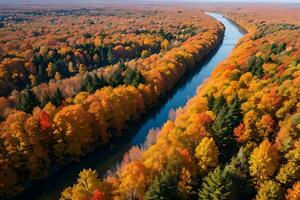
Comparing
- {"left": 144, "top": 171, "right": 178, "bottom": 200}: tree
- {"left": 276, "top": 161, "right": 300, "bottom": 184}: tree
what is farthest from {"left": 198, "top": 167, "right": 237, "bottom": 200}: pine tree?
{"left": 276, "top": 161, "right": 300, "bottom": 184}: tree

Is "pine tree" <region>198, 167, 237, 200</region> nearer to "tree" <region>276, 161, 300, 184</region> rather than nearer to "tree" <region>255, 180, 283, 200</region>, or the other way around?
"tree" <region>255, 180, 283, 200</region>

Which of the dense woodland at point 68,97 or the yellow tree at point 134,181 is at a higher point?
the yellow tree at point 134,181

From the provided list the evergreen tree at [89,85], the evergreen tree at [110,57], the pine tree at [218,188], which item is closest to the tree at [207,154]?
the pine tree at [218,188]

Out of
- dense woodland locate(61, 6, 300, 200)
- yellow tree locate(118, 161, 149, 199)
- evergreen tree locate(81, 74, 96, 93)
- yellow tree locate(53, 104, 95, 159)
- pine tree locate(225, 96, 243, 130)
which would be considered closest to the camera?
dense woodland locate(61, 6, 300, 200)

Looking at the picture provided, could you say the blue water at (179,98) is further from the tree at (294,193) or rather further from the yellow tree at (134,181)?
the tree at (294,193)

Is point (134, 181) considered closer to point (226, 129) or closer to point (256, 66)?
point (226, 129)

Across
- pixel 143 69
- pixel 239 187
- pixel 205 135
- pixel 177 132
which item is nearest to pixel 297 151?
pixel 239 187

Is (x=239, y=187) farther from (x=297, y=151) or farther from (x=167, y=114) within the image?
(x=167, y=114)
